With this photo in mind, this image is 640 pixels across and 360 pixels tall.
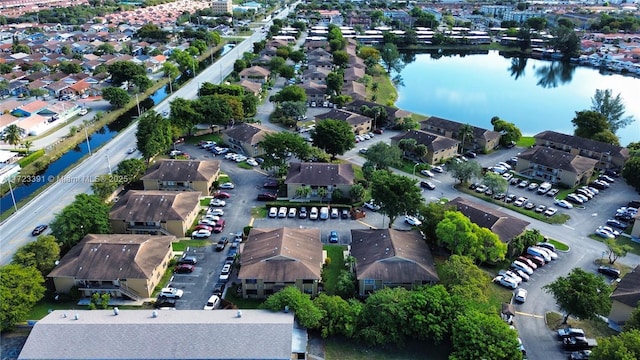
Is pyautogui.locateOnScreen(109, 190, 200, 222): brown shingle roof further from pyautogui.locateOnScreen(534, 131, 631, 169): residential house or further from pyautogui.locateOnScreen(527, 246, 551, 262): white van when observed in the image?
pyautogui.locateOnScreen(534, 131, 631, 169): residential house

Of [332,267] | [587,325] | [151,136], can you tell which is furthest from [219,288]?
[587,325]

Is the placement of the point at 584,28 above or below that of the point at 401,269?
above

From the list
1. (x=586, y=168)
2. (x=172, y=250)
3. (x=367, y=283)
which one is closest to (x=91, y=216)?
(x=172, y=250)

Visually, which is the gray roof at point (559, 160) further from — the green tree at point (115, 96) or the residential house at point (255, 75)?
the green tree at point (115, 96)

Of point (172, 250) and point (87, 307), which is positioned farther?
point (172, 250)

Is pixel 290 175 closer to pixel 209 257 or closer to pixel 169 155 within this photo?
pixel 209 257

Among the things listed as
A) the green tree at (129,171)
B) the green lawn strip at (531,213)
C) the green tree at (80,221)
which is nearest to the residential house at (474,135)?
the green lawn strip at (531,213)

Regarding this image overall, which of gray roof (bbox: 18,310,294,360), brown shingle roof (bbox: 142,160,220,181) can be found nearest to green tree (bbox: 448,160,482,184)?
brown shingle roof (bbox: 142,160,220,181)

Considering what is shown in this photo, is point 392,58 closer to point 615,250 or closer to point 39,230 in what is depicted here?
point 615,250
